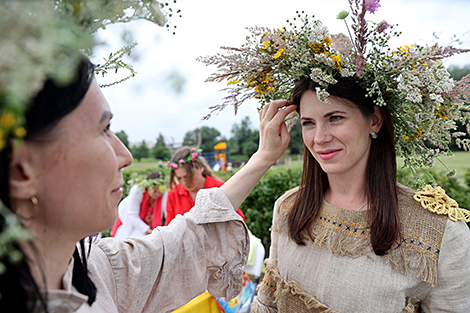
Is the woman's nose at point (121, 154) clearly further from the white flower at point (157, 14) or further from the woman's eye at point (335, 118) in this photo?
the woman's eye at point (335, 118)

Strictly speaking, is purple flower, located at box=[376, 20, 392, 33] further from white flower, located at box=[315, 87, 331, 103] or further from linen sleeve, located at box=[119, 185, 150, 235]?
linen sleeve, located at box=[119, 185, 150, 235]

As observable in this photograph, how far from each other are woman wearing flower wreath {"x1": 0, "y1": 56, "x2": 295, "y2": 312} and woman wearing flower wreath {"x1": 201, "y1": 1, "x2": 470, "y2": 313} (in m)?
0.51

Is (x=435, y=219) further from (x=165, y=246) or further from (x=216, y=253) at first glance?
(x=165, y=246)

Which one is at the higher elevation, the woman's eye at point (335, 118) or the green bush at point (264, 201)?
the woman's eye at point (335, 118)

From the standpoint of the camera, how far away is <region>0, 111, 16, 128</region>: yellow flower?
43 centimetres

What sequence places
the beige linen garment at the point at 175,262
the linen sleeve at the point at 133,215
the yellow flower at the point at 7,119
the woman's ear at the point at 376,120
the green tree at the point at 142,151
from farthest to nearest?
1. the green tree at the point at 142,151
2. the linen sleeve at the point at 133,215
3. the woman's ear at the point at 376,120
4. the beige linen garment at the point at 175,262
5. the yellow flower at the point at 7,119

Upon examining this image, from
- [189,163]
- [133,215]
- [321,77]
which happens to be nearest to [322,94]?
[321,77]

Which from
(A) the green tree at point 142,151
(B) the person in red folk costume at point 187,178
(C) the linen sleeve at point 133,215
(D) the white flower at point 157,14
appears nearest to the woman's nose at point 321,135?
(D) the white flower at point 157,14

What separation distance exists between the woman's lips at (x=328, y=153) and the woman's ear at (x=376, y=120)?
0.88 feet

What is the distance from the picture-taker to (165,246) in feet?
4.30

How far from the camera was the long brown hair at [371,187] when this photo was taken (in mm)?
1588

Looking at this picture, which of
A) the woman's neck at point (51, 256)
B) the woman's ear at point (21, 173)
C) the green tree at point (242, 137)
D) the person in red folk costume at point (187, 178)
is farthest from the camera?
the green tree at point (242, 137)

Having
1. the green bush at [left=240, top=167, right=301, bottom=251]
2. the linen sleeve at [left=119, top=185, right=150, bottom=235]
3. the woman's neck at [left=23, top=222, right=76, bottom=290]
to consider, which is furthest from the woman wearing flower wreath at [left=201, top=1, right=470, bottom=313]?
the green bush at [left=240, top=167, right=301, bottom=251]

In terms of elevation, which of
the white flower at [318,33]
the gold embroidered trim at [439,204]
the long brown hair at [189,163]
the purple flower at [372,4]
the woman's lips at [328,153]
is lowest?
the long brown hair at [189,163]
